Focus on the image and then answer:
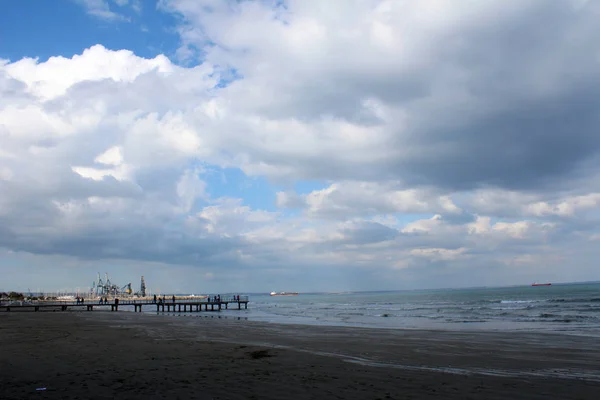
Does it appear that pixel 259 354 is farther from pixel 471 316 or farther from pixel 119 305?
pixel 119 305

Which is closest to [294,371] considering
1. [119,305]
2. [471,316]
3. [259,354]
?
[259,354]

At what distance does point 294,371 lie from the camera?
1329cm

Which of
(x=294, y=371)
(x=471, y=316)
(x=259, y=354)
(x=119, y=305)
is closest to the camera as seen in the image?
(x=294, y=371)

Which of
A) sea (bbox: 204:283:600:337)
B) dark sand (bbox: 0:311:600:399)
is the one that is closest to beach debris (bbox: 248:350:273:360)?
dark sand (bbox: 0:311:600:399)

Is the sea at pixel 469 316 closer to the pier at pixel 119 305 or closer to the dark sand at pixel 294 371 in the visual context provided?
the pier at pixel 119 305

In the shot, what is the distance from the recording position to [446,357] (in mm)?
16953

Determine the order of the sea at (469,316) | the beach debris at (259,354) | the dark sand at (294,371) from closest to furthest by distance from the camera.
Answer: the dark sand at (294,371), the beach debris at (259,354), the sea at (469,316)

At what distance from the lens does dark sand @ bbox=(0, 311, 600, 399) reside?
10.4 meters

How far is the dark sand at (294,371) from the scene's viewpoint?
34.0ft

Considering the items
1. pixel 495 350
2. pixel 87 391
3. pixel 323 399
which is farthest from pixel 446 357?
pixel 87 391

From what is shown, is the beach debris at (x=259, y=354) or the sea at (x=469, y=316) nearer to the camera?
the beach debris at (x=259, y=354)

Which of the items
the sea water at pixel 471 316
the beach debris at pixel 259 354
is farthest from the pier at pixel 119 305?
the beach debris at pixel 259 354

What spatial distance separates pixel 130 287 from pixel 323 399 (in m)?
182

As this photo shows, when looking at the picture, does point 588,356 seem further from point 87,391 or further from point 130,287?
point 130,287
